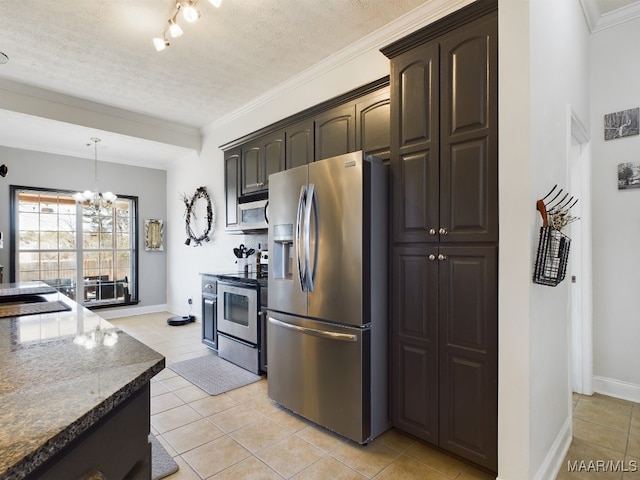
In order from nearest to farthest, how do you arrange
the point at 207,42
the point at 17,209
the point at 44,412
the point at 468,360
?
the point at 44,412 → the point at 468,360 → the point at 207,42 → the point at 17,209

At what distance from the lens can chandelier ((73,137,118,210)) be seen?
5098 mm

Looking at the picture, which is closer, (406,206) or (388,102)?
(406,206)

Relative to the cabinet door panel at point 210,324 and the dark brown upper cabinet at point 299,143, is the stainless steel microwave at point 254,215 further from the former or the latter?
the cabinet door panel at point 210,324

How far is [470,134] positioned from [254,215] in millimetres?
2593

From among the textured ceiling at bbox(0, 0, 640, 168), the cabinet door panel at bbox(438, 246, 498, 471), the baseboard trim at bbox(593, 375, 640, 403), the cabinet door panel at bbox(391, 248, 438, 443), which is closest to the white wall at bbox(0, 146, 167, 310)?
the textured ceiling at bbox(0, 0, 640, 168)

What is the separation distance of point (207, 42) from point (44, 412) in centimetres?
317

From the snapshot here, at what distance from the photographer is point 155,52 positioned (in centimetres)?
323

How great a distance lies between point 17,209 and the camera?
17.1ft

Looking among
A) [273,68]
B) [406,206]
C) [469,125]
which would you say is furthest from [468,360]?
[273,68]

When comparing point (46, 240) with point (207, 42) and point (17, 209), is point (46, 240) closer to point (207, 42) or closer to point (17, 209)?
point (17, 209)

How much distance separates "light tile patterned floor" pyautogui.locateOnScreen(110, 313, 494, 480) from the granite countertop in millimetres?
1195

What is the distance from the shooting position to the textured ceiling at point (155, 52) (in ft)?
8.66

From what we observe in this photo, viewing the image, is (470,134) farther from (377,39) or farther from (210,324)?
(210,324)

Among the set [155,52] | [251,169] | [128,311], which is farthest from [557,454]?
[128,311]
